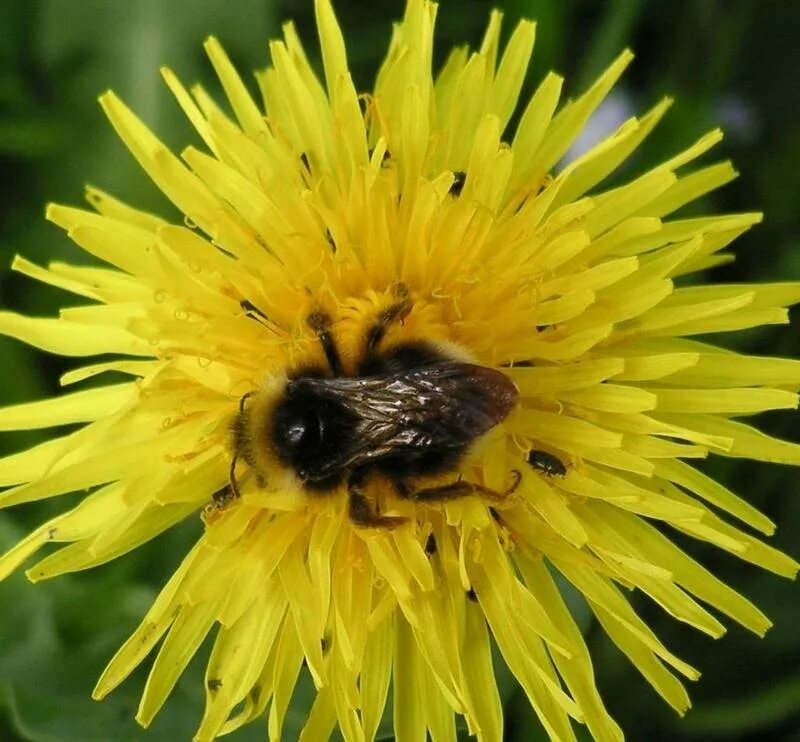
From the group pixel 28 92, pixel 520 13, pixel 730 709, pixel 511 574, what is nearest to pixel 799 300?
pixel 511 574

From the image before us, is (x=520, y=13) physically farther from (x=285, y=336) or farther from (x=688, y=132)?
(x=285, y=336)

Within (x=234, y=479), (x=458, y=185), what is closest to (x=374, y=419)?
(x=234, y=479)

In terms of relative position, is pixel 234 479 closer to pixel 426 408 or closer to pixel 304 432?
pixel 304 432

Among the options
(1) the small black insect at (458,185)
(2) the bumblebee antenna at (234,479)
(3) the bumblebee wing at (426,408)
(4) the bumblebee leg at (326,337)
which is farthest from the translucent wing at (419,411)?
(1) the small black insect at (458,185)

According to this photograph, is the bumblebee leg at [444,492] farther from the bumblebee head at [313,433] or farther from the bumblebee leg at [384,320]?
the bumblebee leg at [384,320]

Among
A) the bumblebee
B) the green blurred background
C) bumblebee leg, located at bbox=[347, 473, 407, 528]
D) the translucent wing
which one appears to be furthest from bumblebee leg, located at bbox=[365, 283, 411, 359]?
the green blurred background

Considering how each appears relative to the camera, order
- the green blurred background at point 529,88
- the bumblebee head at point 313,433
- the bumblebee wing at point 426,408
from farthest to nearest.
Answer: the green blurred background at point 529,88 < the bumblebee head at point 313,433 < the bumblebee wing at point 426,408

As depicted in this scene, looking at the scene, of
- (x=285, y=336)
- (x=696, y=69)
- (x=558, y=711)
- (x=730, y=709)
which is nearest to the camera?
(x=558, y=711)

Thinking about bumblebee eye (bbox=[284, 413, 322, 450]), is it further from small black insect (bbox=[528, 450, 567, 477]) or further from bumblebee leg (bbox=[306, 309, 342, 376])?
small black insect (bbox=[528, 450, 567, 477])
